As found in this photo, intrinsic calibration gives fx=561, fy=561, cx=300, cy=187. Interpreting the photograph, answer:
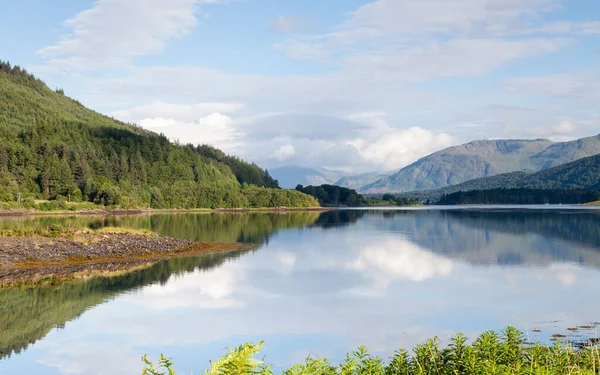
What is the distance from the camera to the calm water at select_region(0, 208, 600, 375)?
26.5 metres

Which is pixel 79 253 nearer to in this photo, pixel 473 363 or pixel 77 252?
pixel 77 252

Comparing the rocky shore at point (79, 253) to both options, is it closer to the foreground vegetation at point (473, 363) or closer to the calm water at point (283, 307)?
the calm water at point (283, 307)

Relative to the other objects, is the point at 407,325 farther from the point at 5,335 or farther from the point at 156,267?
the point at 156,267

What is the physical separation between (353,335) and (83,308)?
16863mm

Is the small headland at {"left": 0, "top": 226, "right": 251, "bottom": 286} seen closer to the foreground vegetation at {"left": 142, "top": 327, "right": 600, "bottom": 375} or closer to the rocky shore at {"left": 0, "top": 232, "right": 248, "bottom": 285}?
the rocky shore at {"left": 0, "top": 232, "right": 248, "bottom": 285}

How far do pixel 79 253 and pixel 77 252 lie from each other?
24cm

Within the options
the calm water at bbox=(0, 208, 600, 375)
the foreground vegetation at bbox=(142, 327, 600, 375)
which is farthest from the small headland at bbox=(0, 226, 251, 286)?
the foreground vegetation at bbox=(142, 327, 600, 375)

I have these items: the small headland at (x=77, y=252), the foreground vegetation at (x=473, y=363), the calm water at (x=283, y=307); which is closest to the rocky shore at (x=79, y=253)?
the small headland at (x=77, y=252)

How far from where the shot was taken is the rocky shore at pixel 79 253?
150 ft

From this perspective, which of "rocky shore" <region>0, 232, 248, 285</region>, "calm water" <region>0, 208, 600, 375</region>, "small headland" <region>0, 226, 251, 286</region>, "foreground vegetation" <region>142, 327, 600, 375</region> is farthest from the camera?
"rocky shore" <region>0, 232, 248, 285</region>

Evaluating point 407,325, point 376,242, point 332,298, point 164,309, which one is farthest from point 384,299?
point 376,242

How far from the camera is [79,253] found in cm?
5275

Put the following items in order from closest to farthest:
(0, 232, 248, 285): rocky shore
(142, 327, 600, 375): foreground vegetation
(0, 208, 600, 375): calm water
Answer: (142, 327, 600, 375): foreground vegetation → (0, 208, 600, 375): calm water → (0, 232, 248, 285): rocky shore

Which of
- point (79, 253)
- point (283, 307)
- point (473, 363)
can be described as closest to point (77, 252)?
point (79, 253)
